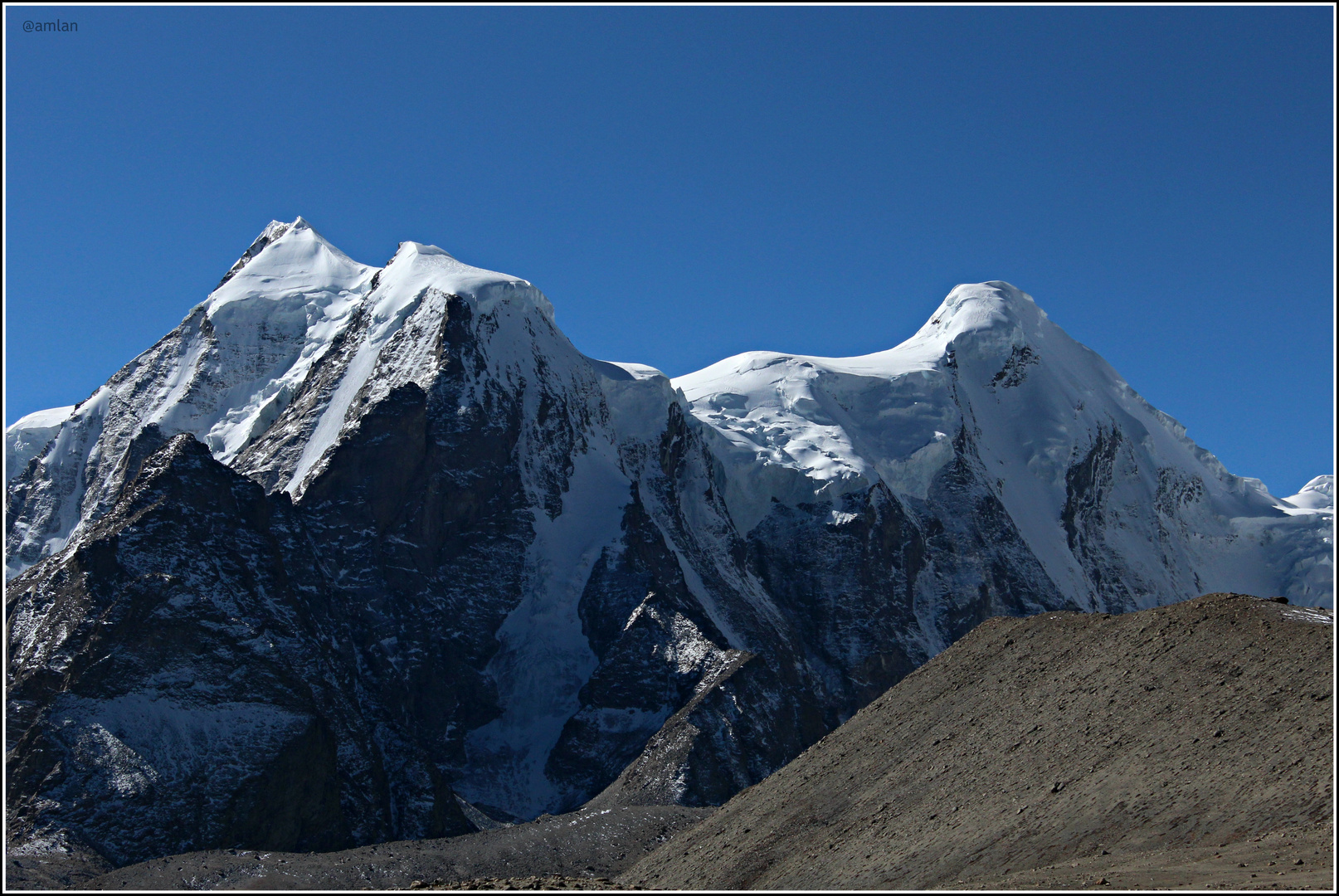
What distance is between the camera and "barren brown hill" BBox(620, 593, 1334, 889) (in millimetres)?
44094

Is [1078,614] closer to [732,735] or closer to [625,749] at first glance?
[732,735]

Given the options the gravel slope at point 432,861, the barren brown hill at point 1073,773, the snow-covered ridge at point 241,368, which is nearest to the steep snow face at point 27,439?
the snow-covered ridge at point 241,368

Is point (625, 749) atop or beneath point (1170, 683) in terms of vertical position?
atop

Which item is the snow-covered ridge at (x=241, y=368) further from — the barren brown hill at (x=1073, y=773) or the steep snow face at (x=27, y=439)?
the barren brown hill at (x=1073, y=773)

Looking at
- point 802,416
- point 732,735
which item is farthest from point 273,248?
point 732,735

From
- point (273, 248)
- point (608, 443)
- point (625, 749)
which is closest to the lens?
point (625, 749)

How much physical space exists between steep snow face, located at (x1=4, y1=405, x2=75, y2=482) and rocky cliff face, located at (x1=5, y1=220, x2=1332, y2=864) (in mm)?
730

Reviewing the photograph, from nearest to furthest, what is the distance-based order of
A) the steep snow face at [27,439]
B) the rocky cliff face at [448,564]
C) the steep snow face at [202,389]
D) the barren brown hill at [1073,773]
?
1. the barren brown hill at [1073,773]
2. the rocky cliff face at [448,564]
3. the steep snow face at [202,389]
4. the steep snow face at [27,439]

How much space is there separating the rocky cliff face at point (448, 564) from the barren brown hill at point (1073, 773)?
136 feet

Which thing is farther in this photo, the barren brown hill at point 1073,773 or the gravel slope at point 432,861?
the gravel slope at point 432,861

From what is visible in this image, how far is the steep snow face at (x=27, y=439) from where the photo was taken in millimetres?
165875

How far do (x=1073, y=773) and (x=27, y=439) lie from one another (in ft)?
479

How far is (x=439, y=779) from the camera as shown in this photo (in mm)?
105875

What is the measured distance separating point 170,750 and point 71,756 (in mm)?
5473
